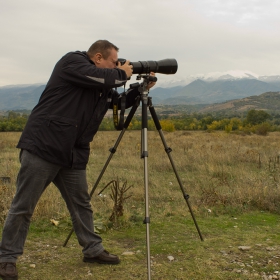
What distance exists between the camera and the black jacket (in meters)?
2.70

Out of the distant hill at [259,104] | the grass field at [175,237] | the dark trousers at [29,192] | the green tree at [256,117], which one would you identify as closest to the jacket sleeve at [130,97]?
the dark trousers at [29,192]

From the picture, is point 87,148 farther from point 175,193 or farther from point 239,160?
point 239,160

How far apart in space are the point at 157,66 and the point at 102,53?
28.7 inches

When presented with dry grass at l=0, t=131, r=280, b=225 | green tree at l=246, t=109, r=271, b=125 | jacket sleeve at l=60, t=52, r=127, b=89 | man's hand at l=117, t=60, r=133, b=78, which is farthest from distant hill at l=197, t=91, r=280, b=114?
jacket sleeve at l=60, t=52, r=127, b=89

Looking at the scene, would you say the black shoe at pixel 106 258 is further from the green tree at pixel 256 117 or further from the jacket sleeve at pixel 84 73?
the green tree at pixel 256 117

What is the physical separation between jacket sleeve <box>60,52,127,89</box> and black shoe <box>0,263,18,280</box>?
1.66 metres

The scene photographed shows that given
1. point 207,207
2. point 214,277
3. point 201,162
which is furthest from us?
point 201,162

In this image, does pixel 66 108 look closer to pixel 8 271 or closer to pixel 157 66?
pixel 157 66

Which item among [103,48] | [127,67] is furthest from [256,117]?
[103,48]

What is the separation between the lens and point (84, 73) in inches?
107

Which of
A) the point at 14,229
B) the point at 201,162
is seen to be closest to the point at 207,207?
the point at 14,229

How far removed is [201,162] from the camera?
395 inches

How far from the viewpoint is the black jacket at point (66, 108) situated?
2703mm

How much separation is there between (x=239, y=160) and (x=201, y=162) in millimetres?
1392
